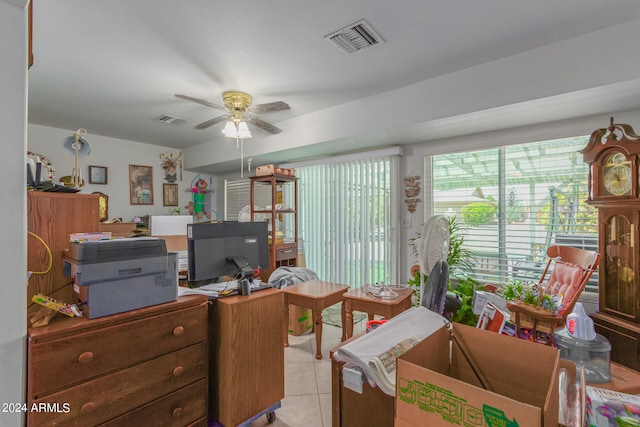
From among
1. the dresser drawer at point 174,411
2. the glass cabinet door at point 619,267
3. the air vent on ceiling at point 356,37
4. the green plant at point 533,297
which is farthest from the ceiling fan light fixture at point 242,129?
the glass cabinet door at point 619,267

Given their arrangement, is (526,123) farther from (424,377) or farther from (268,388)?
(268,388)

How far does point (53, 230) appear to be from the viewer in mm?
1394

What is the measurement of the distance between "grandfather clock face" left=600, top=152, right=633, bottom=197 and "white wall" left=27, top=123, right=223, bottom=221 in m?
5.30

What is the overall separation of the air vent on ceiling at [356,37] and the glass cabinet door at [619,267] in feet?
6.99

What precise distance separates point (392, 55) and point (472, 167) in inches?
63.2

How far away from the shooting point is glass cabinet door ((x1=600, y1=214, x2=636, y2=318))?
2.01 m

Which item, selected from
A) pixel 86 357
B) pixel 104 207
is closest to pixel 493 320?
pixel 86 357

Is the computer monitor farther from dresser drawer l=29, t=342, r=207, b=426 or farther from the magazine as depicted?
the magazine

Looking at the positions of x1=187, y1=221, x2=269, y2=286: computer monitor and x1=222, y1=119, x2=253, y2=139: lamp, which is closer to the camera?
x1=187, y1=221, x2=269, y2=286: computer monitor

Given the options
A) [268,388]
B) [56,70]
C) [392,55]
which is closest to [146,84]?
[56,70]

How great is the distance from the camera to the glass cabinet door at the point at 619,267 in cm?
201

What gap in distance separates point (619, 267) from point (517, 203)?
0.95 meters

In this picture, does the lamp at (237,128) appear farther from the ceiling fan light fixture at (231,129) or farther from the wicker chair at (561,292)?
the wicker chair at (561,292)

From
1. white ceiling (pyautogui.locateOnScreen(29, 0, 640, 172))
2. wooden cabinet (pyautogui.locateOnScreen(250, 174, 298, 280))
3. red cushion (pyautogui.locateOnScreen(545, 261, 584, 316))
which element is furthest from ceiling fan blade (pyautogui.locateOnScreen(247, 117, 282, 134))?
red cushion (pyautogui.locateOnScreen(545, 261, 584, 316))
